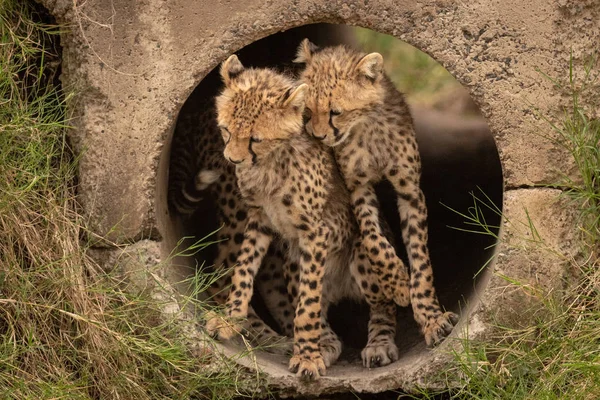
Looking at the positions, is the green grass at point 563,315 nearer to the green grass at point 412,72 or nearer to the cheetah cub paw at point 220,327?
the cheetah cub paw at point 220,327

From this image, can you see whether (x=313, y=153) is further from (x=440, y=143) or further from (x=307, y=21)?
(x=440, y=143)

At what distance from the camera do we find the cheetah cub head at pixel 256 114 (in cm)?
431

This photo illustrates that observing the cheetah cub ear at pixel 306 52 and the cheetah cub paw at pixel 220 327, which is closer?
the cheetah cub paw at pixel 220 327

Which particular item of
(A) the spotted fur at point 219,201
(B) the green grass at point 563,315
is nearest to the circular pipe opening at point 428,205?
(A) the spotted fur at point 219,201

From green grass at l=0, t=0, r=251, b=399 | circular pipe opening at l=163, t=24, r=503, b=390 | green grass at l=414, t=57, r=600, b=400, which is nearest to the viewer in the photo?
green grass at l=414, t=57, r=600, b=400

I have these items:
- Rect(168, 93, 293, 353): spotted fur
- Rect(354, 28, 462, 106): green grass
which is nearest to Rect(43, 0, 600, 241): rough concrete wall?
Rect(168, 93, 293, 353): spotted fur

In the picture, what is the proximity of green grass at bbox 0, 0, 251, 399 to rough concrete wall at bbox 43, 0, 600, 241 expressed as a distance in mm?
163

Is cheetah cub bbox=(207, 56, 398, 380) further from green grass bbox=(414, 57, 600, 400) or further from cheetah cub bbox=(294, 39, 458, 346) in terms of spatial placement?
green grass bbox=(414, 57, 600, 400)

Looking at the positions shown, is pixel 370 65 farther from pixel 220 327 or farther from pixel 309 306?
pixel 220 327

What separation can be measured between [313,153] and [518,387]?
1384 millimetres

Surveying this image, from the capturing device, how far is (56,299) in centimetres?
423

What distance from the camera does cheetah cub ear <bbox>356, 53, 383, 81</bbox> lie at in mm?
4500

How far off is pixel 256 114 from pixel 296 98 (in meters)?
0.18

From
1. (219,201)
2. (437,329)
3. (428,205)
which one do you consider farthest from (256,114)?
(428,205)
